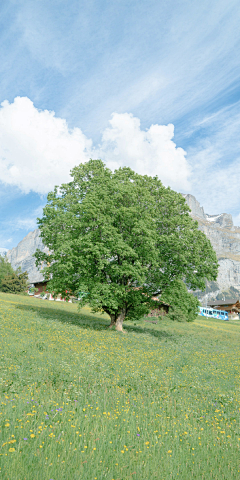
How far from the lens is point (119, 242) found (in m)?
26.1

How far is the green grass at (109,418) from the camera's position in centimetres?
575

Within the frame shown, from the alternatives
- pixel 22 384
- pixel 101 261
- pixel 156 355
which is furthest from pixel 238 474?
pixel 101 261

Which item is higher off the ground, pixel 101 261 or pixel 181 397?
pixel 101 261

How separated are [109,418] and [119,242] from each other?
18646 mm

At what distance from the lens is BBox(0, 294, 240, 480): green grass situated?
18.9ft

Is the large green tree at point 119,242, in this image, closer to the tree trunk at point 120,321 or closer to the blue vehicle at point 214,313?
the tree trunk at point 120,321

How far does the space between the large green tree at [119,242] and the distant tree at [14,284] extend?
165 ft

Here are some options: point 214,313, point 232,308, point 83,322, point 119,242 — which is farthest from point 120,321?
point 232,308

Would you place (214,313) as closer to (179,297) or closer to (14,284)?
(14,284)

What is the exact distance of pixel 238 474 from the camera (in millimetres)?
6336

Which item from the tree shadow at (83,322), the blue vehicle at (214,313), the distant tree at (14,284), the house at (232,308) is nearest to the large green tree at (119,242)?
the tree shadow at (83,322)

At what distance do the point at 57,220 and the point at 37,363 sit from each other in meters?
17.9

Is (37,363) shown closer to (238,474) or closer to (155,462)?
(155,462)

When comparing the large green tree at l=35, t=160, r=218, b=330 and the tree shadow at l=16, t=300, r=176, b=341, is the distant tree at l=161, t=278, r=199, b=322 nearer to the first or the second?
the large green tree at l=35, t=160, r=218, b=330
